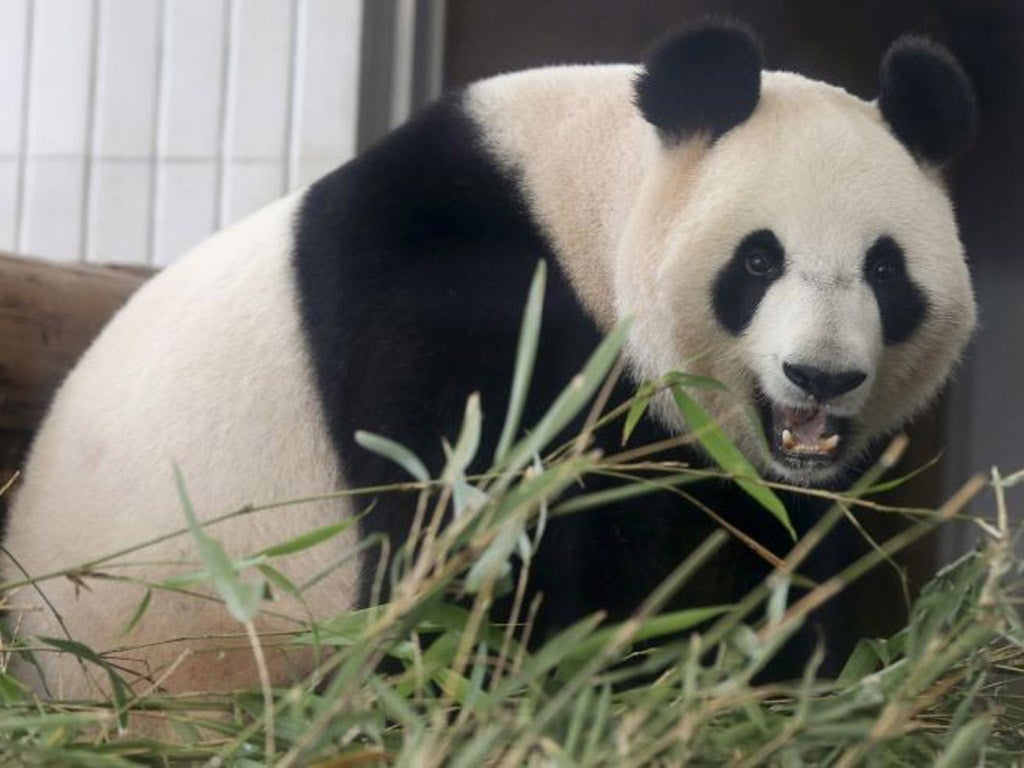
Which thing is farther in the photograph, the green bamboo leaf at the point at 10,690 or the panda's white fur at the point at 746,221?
the panda's white fur at the point at 746,221

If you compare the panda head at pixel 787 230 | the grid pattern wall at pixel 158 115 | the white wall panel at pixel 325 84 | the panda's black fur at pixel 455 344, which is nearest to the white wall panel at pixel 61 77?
the grid pattern wall at pixel 158 115

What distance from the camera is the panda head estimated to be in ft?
6.70

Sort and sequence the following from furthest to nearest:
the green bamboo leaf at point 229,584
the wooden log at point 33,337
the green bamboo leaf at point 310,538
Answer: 1. the wooden log at point 33,337
2. the green bamboo leaf at point 310,538
3. the green bamboo leaf at point 229,584

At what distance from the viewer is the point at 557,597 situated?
6.84ft

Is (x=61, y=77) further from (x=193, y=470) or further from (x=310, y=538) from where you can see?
(x=310, y=538)

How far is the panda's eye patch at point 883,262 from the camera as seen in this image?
80.9 inches

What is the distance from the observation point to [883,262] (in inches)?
81.9

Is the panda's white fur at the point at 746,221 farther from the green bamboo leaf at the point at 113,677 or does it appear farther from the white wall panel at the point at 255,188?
the white wall panel at the point at 255,188

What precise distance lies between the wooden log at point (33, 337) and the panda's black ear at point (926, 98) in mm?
1454

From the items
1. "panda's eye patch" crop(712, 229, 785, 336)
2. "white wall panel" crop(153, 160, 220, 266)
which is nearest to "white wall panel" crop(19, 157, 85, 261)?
"white wall panel" crop(153, 160, 220, 266)

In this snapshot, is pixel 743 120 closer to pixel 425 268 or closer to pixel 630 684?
pixel 425 268

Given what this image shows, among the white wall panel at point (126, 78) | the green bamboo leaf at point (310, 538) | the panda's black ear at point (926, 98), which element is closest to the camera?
the green bamboo leaf at point (310, 538)

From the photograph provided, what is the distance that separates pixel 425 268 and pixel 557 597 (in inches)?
19.3

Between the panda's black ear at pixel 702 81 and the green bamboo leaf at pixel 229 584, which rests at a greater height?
the panda's black ear at pixel 702 81
